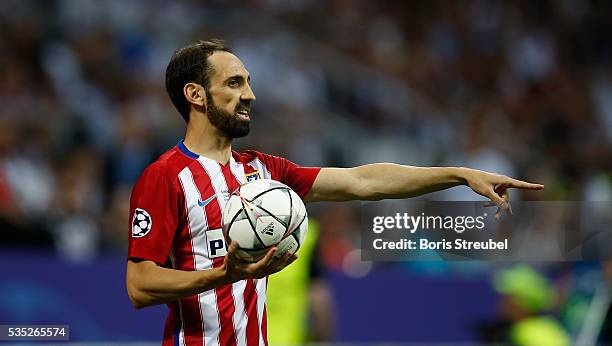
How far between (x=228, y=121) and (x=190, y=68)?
301 millimetres

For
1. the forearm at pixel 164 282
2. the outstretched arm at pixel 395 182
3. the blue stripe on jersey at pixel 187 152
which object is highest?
the blue stripe on jersey at pixel 187 152

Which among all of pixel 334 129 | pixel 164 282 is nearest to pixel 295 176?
pixel 164 282

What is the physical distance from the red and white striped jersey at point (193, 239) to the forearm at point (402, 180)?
638mm

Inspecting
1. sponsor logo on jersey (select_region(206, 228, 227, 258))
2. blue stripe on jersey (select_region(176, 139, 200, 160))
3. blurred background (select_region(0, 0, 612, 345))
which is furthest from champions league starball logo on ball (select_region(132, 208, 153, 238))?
blurred background (select_region(0, 0, 612, 345))

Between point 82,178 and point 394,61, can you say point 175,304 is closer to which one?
point 82,178

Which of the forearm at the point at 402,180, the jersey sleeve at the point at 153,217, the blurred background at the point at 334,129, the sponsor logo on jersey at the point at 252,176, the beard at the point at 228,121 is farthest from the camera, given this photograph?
the blurred background at the point at 334,129

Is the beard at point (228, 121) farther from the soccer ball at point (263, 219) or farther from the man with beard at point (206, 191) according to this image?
the soccer ball at point (263, 219)

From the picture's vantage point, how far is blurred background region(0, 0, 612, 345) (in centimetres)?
890

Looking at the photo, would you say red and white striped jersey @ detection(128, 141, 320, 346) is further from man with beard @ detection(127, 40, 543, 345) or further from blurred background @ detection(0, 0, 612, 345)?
blurred background @ detection(0, 0, 612, 345)

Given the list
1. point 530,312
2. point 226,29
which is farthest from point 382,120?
point 530,312

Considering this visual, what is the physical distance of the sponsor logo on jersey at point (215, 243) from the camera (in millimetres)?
4398

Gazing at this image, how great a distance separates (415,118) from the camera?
13297mm

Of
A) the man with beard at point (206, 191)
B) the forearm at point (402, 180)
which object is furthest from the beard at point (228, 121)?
the forearm at point (402, 180)

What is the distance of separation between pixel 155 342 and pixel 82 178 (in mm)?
1937
